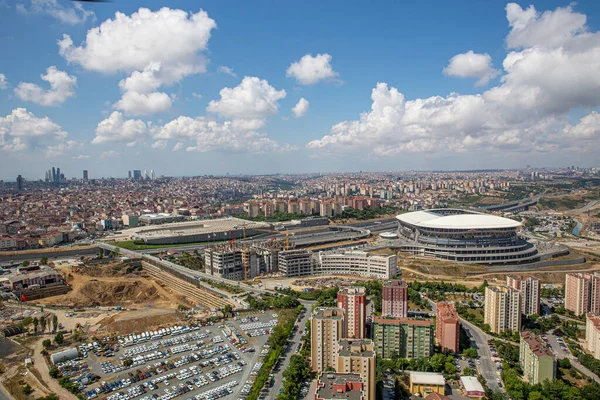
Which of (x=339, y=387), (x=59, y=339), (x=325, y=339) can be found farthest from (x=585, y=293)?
(x=59, y=339)

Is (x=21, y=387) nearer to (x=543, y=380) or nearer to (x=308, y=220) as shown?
(x=543, y=380)

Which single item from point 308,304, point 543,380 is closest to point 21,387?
point 308,304

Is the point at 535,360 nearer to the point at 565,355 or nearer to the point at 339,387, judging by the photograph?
the point at 565,355

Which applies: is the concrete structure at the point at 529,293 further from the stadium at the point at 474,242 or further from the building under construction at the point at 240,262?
the building under construction at the point at 240,262

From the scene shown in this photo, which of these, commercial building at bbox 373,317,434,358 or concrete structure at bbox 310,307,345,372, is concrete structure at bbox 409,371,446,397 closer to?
commercial building at bbox 373,317,434,358

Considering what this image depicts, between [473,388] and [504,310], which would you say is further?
[504,310]

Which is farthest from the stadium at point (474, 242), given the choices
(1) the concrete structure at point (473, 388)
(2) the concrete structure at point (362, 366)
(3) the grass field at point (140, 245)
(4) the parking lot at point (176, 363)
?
(2) the concrete structure at point (362, 366)
